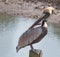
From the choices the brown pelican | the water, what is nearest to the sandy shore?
the water

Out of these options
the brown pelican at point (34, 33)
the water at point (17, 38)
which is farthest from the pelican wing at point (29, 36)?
the water at point (17, 38)

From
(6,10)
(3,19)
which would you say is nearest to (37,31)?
(3,19)

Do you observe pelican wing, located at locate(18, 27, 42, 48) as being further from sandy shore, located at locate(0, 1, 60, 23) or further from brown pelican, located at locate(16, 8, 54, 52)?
sandy shore, located at locate(0, 1, 60, 23)

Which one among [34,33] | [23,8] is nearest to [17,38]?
[23,8]

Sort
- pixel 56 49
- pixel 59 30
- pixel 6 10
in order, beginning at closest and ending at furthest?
pixel 56 49 < pixel 59 30 < pixel 6 10

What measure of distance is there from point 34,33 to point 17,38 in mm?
6048

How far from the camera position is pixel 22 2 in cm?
1562

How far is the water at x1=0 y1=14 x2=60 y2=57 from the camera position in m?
9.20

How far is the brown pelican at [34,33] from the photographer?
440 cm

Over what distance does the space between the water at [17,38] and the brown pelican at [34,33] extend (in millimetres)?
4373

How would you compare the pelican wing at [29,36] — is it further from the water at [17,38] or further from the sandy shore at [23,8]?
the sandy shore at [23,8]

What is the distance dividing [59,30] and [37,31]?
807 cm

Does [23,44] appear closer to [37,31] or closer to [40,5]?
[37,31]

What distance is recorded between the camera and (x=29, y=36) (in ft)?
14.6
